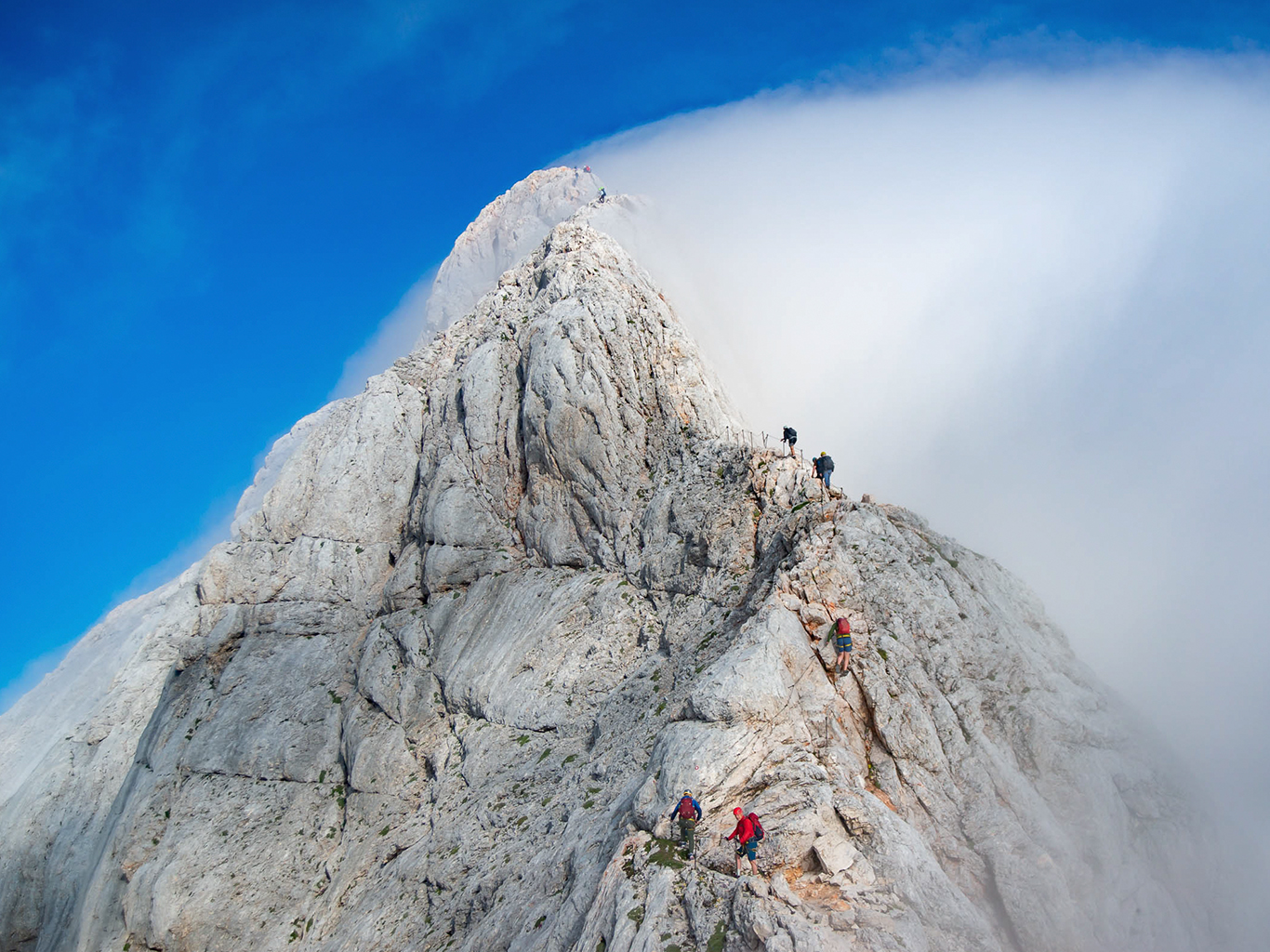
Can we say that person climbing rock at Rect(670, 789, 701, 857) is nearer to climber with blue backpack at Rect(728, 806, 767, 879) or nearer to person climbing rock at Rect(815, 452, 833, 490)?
climber with blue backpack at Rect(728, 806, 767, 879)

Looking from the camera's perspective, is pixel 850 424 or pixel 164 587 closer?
pixel 164 587

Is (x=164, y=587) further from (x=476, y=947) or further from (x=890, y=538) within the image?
(x=890, y=538)

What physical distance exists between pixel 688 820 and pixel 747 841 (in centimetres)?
184

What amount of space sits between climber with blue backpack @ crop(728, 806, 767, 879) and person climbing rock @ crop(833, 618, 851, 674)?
292 inches

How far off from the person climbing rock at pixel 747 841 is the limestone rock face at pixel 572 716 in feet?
1.75

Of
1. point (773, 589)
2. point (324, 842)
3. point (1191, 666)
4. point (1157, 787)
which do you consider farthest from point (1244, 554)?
point (324, 842)

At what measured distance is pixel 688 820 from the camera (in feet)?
69.4

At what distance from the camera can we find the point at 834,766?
2339 cm

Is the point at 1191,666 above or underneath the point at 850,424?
underneath

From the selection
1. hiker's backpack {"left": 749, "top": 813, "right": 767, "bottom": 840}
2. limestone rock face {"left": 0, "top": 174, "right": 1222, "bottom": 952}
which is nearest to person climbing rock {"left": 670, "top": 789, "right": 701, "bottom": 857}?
limestone rock face {"left": 0, "top": 174, "right": 1222, "bottom": 952}

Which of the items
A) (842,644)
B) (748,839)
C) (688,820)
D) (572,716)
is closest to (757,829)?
(748,839)

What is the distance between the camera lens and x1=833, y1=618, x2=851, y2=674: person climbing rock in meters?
26.1

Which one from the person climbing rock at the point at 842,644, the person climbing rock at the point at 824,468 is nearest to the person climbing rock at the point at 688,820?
the person climbing rock at the point at 842,644

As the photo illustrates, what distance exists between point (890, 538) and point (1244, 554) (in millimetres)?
47726
